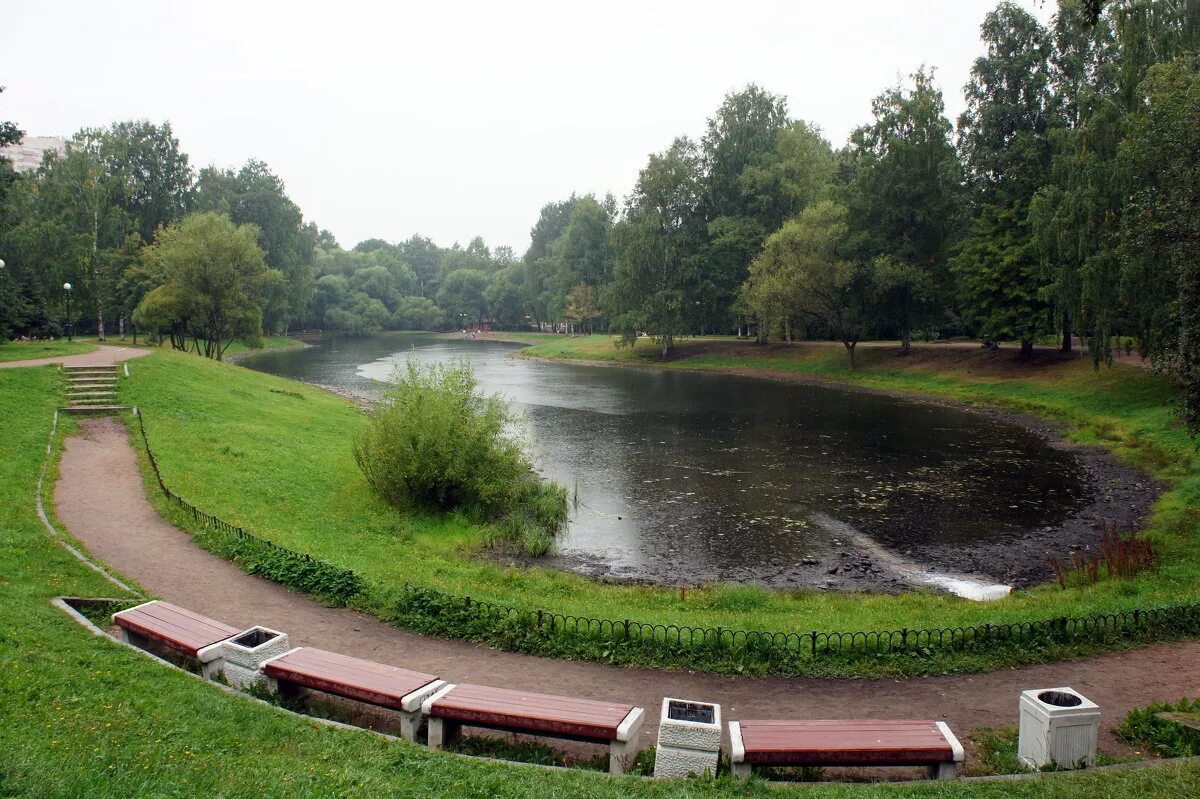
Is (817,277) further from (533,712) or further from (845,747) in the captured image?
(533,712)

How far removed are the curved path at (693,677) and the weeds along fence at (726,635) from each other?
0.31 m

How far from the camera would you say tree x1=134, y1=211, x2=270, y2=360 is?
5462 cm

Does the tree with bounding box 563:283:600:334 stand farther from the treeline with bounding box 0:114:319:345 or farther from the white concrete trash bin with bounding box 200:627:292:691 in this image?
the white concrete trash bin with bounding box 200:627:292:691

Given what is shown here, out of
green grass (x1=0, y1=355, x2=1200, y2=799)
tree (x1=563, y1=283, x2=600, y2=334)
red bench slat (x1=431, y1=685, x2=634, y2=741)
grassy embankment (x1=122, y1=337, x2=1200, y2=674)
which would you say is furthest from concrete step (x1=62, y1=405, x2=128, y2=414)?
tree (x1=563, y1=283, x2=600, y2=334)

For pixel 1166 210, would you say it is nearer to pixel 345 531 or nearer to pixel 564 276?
pixel 345 531

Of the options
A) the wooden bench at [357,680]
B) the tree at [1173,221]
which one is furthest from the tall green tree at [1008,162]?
the wooden bench at [357,680]

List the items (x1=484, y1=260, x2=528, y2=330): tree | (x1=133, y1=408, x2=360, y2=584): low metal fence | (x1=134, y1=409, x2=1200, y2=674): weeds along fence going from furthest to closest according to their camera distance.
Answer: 1. (x1=484, y1=260, x2=528, y2=330): tree
2. (x1=133, y1=408, x2=360, y2=584): low metal fence
3. (x1=134, y1=409, x2=1200, y2=674): weeds along fence

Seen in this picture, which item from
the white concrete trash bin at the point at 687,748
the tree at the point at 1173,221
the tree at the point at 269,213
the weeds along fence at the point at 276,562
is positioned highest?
the tree at the point at 269,213

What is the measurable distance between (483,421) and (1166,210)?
18.6 m

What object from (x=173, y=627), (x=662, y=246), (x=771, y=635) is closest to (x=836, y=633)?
(x=771, y=635)

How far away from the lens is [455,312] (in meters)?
160

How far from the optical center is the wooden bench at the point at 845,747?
7.49m

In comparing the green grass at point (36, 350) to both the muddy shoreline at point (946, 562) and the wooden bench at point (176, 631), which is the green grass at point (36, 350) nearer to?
the muddy shoreline at point (946, 562)

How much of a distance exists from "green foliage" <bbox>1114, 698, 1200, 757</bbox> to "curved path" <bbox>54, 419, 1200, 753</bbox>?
249 millimetres
